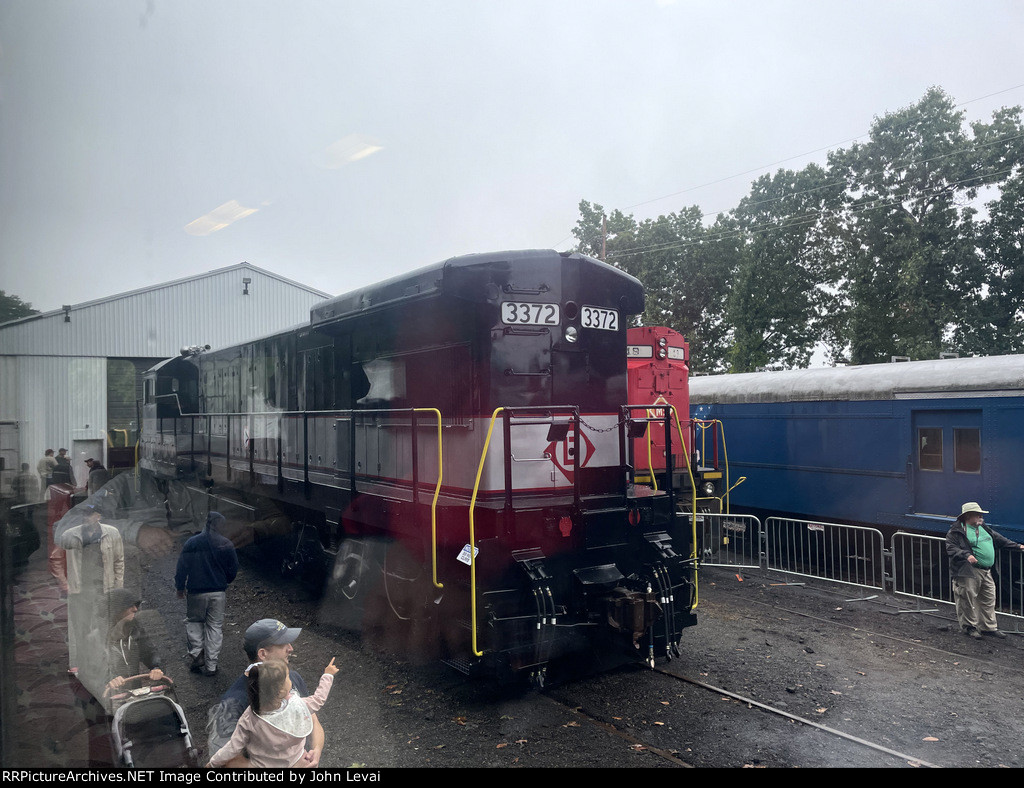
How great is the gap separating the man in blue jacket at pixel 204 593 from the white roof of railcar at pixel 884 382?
10.3 meters

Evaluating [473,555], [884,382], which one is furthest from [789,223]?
[473,555]

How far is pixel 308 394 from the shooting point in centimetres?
1003

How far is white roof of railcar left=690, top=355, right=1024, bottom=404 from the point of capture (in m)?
9.96

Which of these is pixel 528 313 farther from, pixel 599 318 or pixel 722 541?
pixel 722 541

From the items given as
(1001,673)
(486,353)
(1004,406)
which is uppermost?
(486,353)

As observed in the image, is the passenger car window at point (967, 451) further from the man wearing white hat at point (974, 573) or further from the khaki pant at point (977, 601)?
the khaki pant at point (977, 601)

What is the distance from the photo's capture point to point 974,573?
8.12 m

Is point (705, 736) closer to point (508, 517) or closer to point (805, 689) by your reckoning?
point (805, 689)

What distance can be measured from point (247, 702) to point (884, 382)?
1118 cm

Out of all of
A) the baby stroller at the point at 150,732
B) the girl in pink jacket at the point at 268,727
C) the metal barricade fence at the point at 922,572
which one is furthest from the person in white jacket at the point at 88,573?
A: the metal barricade fence at the point at 922,572

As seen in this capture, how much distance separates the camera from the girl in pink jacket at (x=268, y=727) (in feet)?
11.1

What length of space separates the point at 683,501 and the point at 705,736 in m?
6.29

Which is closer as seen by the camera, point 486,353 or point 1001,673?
point 486,353
